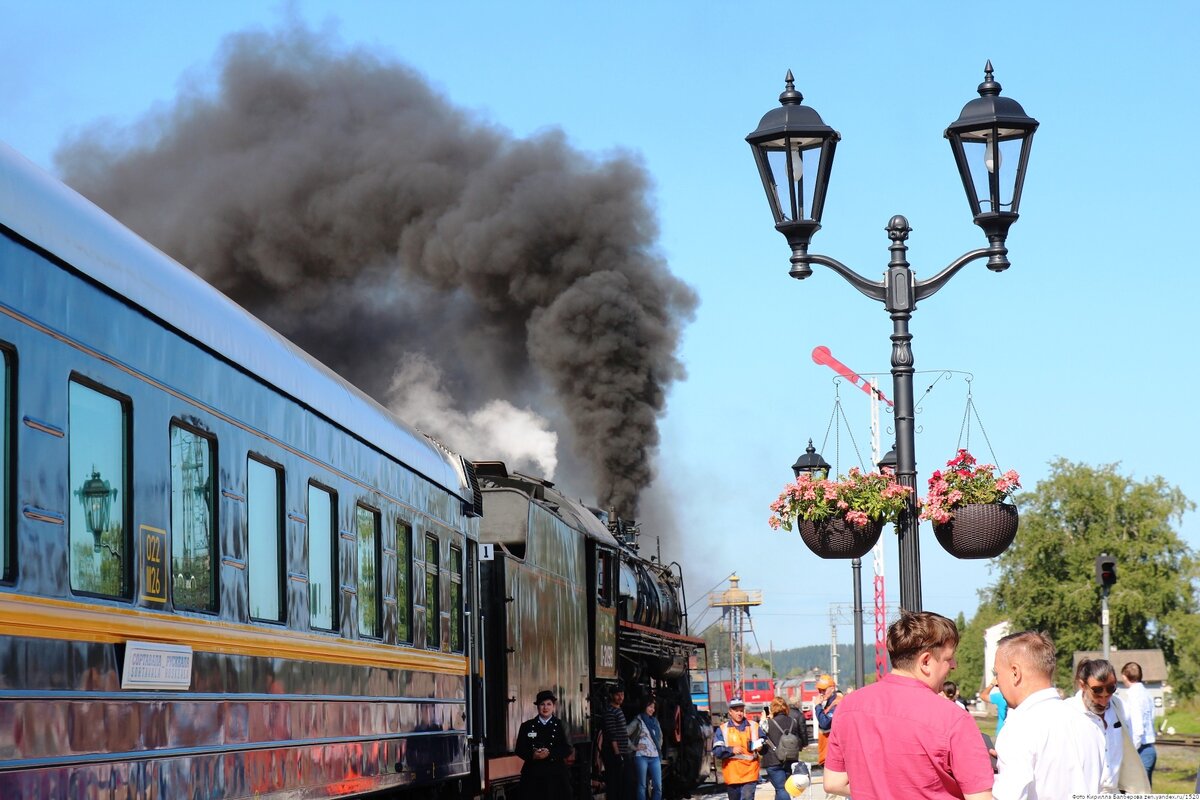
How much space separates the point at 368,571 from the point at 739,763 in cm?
910

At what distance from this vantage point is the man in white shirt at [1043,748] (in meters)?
5.17

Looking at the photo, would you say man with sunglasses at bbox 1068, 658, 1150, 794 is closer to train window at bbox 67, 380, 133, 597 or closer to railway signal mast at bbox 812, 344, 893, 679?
train window at bbox 67, 380, 133, 597

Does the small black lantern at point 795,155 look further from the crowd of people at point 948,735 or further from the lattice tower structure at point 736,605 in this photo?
the lattice tower structure at point 736,605

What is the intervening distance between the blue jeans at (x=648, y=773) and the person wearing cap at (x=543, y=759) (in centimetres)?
447

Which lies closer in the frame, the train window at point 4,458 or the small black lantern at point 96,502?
the train window at point 4,458

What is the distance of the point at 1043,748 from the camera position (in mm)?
5203

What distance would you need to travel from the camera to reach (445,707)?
11.1 m

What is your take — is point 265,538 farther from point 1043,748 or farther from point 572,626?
point 572,626

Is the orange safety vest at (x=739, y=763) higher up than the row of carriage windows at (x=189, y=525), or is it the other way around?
the row of carriage windows at (x=189, y=525)

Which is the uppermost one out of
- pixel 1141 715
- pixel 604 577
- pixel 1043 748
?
pixel 604 577

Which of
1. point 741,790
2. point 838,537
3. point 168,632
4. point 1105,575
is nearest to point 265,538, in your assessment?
point 168,632

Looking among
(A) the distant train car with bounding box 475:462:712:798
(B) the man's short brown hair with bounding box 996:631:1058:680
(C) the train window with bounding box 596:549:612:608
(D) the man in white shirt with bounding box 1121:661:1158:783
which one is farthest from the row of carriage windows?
(C) the train window with bounding box 596:549:612:608

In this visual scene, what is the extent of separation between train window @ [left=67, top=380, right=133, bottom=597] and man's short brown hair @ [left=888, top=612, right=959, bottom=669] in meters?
2.48

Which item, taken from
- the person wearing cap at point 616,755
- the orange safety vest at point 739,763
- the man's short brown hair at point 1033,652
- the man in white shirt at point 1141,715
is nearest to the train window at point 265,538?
the man's short brown hair at point 1033,652
